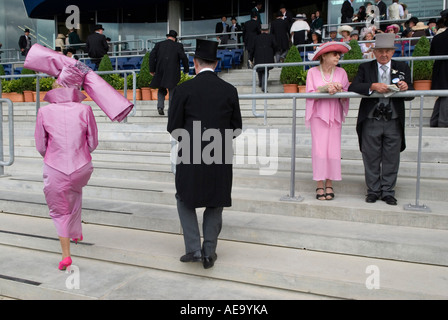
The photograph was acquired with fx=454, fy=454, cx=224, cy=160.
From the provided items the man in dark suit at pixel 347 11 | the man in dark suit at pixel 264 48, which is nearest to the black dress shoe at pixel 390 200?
the man in dark suit at pixel 264 48

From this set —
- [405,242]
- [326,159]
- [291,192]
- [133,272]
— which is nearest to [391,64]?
[326,159]

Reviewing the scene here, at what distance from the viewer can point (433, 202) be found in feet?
14.7

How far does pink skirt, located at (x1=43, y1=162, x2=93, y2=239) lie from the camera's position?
361 centimetres

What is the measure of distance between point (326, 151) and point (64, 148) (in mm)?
2606

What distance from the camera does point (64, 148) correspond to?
3.62m

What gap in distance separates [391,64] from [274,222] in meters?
2.03

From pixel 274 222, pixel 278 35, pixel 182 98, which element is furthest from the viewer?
pixel 278 35

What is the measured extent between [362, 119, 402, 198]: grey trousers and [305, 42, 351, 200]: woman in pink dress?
1.03ft

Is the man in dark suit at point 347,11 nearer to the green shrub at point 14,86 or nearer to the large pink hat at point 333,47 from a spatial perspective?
the green shrub at point 14,86

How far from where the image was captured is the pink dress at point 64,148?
11.9ft

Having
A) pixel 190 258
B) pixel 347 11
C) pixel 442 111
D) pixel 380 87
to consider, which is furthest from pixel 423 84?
pixel 347 11

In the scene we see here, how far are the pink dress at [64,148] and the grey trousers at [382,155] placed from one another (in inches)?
106

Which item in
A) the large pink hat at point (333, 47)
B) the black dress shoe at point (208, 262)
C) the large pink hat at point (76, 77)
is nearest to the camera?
the black dress shoe at point (208, 262)
